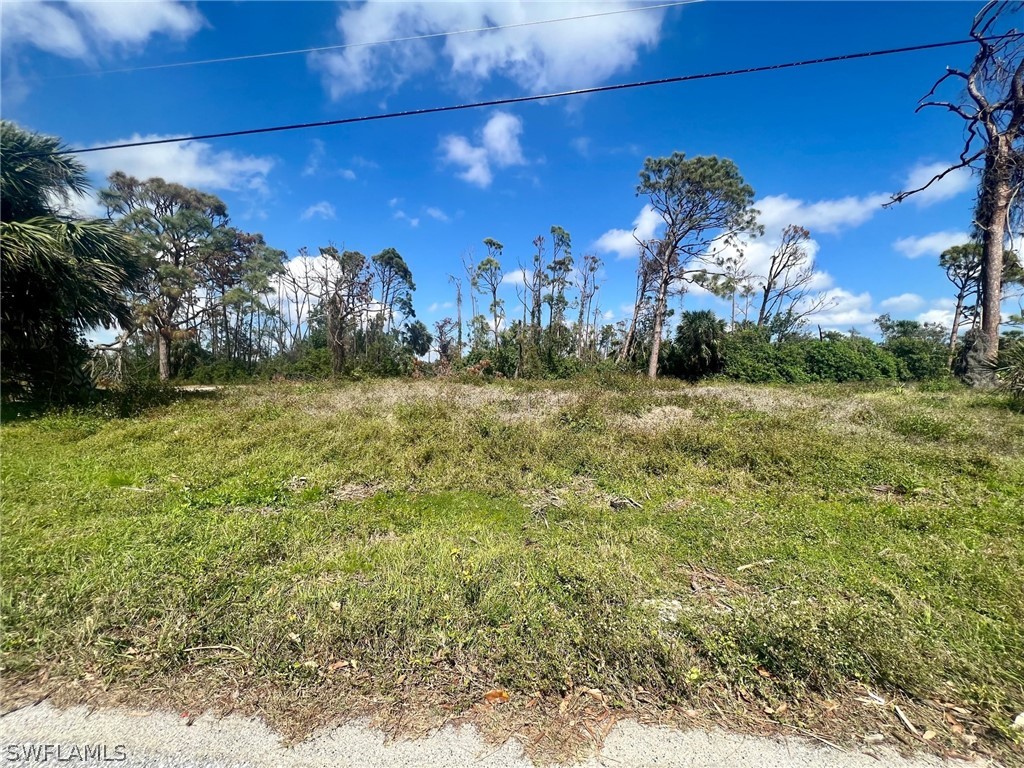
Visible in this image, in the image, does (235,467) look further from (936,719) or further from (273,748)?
(936,719)

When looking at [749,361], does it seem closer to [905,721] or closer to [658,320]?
[658,320]

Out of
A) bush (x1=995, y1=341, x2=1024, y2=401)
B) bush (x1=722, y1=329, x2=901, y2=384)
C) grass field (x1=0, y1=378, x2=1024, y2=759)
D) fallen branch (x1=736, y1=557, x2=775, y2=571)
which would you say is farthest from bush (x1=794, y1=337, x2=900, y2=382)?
fallen branch (x1=736, y1=557, x2=775, y2=571)

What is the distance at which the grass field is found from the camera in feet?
5.47

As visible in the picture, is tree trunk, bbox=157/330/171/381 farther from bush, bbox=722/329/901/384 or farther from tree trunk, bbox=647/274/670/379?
bush, bbox=722/329/901/384

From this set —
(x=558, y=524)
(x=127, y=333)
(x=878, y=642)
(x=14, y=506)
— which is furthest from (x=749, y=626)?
(x=127, y=333)

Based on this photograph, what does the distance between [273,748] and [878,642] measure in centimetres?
256

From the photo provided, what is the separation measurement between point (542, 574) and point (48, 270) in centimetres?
980

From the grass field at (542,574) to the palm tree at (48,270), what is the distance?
3711 mm

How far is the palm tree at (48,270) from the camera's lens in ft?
22.3

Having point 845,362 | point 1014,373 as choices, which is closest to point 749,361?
point 845,362

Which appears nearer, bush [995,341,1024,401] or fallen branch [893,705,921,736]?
fallen branch [893,705,921,736]

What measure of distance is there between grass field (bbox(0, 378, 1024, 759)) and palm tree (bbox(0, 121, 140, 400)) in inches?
146

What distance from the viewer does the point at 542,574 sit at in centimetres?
243

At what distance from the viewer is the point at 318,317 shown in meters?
26.9
